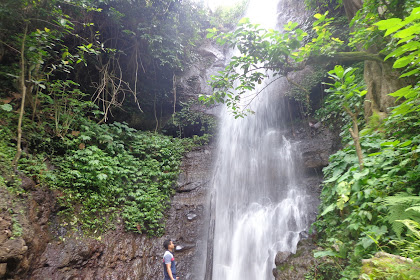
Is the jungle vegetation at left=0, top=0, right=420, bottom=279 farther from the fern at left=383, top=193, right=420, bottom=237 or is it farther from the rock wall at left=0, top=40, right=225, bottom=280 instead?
the rock wall at left=0, top=40, right=225, bottom=280

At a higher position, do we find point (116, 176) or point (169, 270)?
point (116, 176)

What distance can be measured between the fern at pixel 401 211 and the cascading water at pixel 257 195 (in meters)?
4.10

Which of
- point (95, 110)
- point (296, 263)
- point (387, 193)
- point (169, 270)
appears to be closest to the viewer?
point (387, 193)

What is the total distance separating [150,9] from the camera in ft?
27.9

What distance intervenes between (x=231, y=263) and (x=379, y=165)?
4.89 m

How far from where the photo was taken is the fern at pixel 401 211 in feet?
6.93

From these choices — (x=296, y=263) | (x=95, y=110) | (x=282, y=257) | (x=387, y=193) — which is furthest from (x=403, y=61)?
(x=95, y=110)

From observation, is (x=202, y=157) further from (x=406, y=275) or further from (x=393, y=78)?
(x=406, y=275)

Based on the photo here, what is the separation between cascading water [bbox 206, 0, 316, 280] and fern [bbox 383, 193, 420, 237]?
13.5 feet

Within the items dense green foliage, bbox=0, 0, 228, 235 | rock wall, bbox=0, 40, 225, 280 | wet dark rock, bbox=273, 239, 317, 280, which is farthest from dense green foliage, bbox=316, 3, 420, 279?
dense green foliage, bbox=0, 0, 228, 235

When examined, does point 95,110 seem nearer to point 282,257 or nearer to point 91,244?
point 91,244

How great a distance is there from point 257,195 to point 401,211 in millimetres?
5840

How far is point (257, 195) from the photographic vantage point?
312 inches

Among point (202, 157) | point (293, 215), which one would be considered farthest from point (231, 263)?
point (202, 157)
